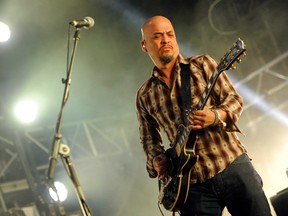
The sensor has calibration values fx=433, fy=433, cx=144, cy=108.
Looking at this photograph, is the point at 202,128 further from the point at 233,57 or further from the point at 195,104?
the point at 233,57

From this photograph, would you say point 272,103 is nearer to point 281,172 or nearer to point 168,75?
point 281,172

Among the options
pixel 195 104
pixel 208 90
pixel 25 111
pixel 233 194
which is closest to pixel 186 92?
pixel 195 104

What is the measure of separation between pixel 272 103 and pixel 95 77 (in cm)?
347

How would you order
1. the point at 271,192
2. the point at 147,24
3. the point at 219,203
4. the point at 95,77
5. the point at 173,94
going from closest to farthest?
the point at 219,203 < the point at 173,94 < the point at 147,24 < the point at 271,192 < the point at 95,77

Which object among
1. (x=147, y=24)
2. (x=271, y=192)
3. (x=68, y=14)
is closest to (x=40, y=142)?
(x=68, y=14)

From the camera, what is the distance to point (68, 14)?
8344 millimetres

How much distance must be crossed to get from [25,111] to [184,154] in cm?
540

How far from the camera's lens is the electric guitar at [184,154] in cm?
236

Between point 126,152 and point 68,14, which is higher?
point 68,14

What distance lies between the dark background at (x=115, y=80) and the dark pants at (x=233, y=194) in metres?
5.42

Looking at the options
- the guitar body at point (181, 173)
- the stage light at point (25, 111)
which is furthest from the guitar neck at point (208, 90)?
the stage light at point (25, 111)

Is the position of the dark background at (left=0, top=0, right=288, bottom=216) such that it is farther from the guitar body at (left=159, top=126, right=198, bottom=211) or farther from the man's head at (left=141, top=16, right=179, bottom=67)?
the guitar body at (left=159, top=126, right=198, bottom=211)

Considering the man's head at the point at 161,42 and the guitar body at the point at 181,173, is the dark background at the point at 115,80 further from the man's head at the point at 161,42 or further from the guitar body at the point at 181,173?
the guitar body at the point at 181,173

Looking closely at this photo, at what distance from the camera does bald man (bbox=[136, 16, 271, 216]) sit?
233 centimetres
